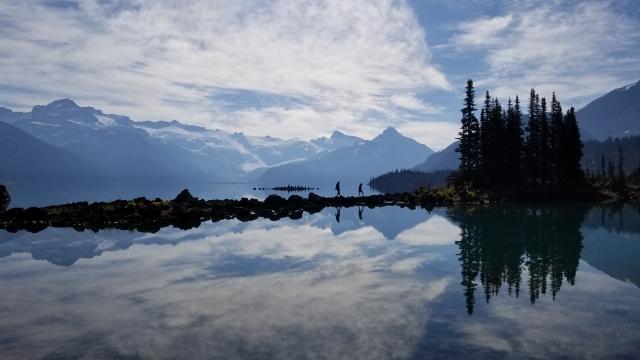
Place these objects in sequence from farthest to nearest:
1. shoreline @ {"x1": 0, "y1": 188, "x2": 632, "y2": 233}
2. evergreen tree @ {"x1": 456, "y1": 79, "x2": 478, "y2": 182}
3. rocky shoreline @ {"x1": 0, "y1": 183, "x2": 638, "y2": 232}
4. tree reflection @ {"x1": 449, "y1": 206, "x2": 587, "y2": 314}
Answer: evergreen tree @ {"x1": 456, "y1": 79, "x2": 478, "y2": 182} → rocky shoreline @ {"x1": 0, "y1": 183, "x2": 638, "y2": 232} → shoreline @ {"x1": 0, "y1": 188, "x2": 632, "y2": 233} → tree reflection @ {"x1": 449, "y1": 206, "x2": 587, "y2": 314}

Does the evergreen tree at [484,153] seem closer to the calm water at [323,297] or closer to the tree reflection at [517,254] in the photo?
the tree reflection at [517,254]

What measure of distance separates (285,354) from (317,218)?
137 feet

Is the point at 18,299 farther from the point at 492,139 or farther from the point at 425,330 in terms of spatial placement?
the point at 492,139

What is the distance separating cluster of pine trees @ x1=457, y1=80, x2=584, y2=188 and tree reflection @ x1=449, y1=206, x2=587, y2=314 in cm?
4701

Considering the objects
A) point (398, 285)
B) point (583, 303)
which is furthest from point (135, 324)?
point (583, 303)

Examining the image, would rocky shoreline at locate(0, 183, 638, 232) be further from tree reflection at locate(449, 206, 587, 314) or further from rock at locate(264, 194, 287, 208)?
tree reflection at locate(449, 206, 587, 314)

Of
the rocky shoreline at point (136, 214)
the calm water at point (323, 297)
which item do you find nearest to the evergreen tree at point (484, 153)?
the rocky shoreline at point (136, 214)

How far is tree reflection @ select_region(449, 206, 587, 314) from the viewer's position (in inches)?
758

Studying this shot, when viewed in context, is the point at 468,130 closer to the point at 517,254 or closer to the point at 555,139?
the point at 555,139

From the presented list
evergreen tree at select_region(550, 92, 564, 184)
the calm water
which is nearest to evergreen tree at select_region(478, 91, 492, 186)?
evergreen tree at select_region(550, 92, 564, 184)

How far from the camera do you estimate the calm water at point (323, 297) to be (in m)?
12.3

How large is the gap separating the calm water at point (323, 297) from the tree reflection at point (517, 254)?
130mm

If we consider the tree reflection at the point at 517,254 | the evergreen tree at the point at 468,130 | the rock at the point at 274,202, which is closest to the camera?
the tree reflection at the point at 517,254

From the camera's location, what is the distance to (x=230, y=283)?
2030cm
